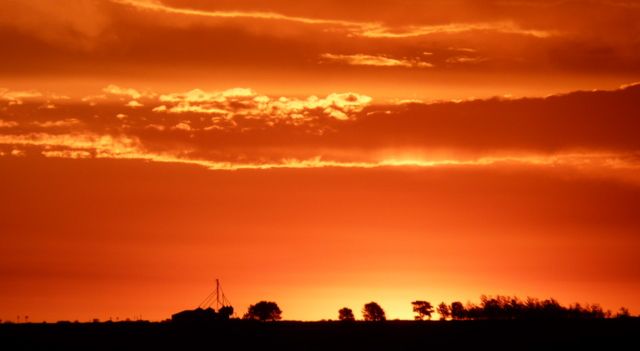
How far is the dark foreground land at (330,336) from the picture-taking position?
72.8 m

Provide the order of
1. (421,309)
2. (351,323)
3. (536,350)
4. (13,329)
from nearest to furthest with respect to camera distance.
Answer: (536,350) < (13,329) < (351,323) < (421,309)

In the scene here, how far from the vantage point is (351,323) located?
8812 centimetres

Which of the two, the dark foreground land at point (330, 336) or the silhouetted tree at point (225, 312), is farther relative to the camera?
the silhouetted tree at point (225, 312)

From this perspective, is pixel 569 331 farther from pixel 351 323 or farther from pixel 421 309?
pixel 421 309

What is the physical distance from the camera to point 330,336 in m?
78.8

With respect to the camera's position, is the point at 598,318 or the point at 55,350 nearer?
the point at 55,350

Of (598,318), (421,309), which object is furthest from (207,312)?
(421,309)

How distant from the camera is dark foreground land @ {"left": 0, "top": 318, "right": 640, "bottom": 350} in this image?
239 feet

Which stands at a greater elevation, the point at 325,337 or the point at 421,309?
the point at 421,309

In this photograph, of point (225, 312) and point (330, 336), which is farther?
point (225, 312)

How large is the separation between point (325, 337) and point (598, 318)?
19.6m

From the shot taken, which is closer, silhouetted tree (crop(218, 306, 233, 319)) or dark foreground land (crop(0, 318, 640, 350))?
Answer: dark foreground land (crop(0, 318, 640, 350))

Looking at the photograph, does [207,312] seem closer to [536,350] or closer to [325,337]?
[325,337]

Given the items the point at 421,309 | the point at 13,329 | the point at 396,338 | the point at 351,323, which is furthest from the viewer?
the point at 421,309
